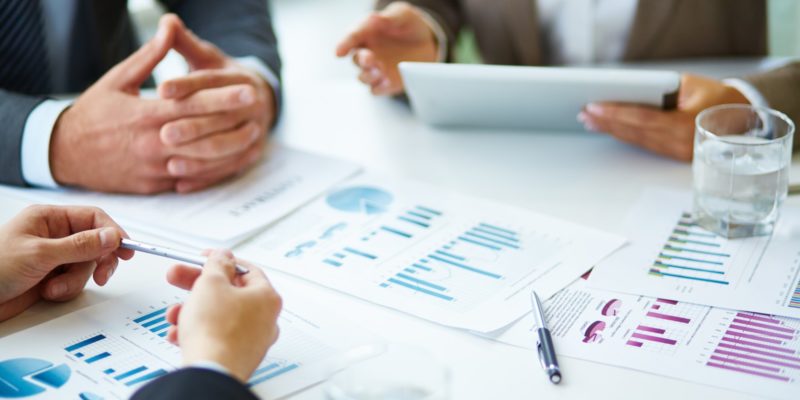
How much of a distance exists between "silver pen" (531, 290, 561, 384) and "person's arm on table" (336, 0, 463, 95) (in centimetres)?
59

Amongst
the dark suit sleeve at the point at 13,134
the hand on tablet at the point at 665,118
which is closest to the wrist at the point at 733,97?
the hand on tablet at the point at 665,118

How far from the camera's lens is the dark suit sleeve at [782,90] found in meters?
1.25

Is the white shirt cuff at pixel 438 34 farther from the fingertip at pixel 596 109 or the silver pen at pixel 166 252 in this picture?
the silver pen at pixel 166 252

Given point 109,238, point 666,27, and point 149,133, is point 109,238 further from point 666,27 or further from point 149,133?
point 666,27

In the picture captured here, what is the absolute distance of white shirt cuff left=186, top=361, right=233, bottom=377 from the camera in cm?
67

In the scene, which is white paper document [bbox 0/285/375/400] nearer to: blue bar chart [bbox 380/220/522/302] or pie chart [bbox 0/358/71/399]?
pie chart [bbox 0/358/71/399]

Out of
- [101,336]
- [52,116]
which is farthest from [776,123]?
[52,116]

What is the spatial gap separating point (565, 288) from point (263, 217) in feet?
1.39

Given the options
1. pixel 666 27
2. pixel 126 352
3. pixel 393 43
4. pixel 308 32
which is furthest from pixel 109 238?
pixel 308 32

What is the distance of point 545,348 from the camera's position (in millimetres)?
787

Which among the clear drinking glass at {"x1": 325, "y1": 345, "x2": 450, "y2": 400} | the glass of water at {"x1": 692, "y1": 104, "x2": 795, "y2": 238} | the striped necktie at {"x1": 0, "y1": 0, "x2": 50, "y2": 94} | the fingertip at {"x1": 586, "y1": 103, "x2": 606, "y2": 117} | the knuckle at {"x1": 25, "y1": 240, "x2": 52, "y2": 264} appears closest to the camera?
the clear drinking glass at {"x1": 325, "y1": 345, "x2": 450, "y2": 400}

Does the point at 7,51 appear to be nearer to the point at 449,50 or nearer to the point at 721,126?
the point at 449,50

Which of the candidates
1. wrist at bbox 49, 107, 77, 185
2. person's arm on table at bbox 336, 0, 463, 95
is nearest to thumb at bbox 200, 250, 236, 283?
wrist at bbox 49, 107, 77, 185

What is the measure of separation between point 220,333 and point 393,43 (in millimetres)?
843
